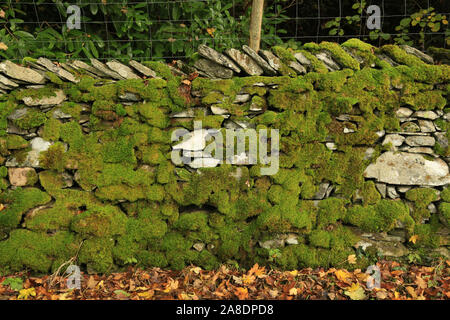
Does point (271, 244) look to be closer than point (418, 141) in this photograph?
Yes

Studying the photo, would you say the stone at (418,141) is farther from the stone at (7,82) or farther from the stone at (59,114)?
the stone at (7,82)

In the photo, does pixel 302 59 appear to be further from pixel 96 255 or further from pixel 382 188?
pixel 96 255

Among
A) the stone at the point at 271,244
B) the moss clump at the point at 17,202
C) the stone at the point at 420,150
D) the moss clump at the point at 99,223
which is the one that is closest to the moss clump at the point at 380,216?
the stone at the point at 420,150

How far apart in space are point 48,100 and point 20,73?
0.38m

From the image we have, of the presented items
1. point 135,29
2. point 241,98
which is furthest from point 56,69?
point 241,98

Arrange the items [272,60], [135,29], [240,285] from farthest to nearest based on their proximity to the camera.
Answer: [135,29], [272,60], [240,285]

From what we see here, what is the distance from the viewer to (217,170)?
332 centimetres

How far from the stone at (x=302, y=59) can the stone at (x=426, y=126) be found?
143 cm

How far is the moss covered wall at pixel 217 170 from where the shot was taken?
128 inches

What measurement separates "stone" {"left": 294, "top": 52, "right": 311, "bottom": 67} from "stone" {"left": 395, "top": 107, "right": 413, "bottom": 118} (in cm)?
114

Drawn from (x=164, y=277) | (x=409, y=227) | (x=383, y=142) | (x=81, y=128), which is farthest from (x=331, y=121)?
(x=81, y=128)

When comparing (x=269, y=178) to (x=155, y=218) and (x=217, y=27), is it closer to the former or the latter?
(x=155, y=218)

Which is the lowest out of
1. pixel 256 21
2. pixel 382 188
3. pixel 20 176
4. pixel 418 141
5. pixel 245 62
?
pixel 382 188

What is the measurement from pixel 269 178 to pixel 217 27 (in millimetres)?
2336
